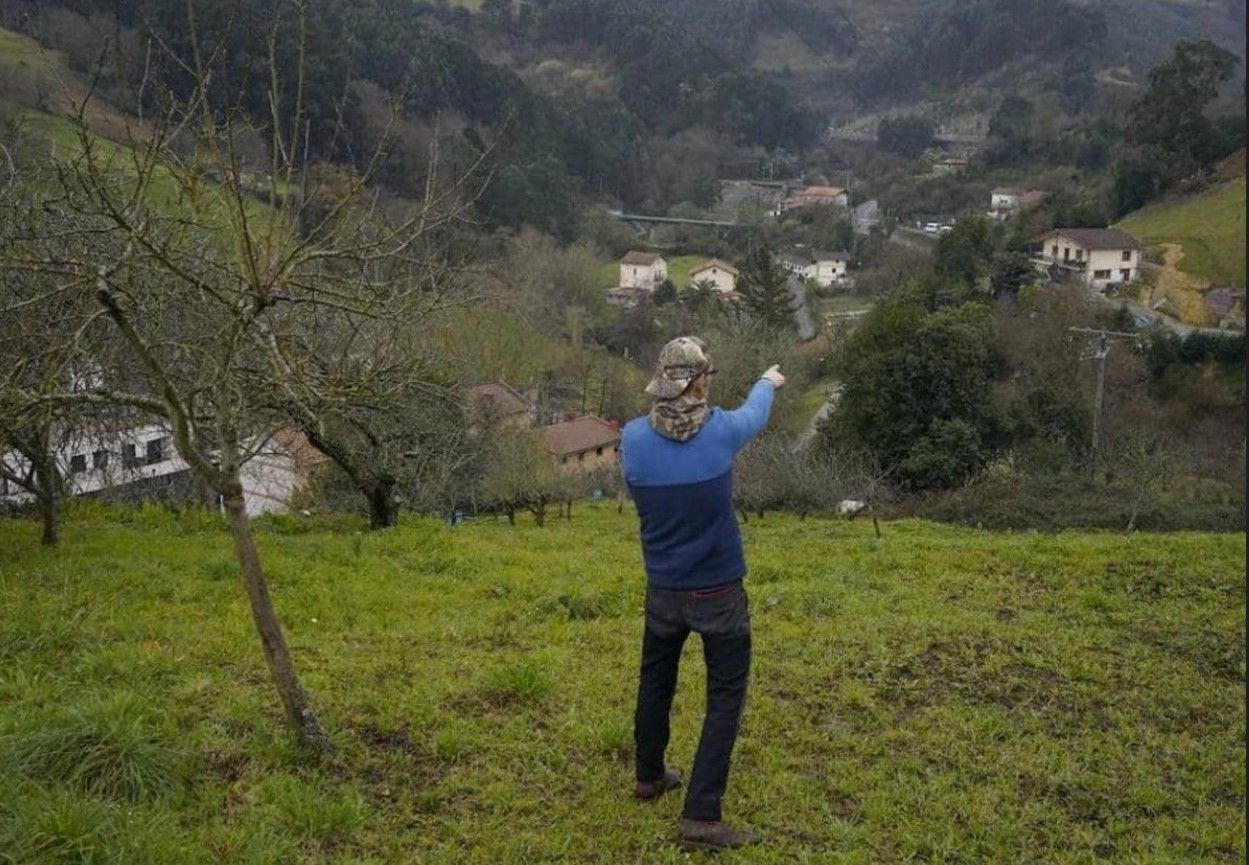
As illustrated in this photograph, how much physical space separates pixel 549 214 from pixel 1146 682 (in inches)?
1919

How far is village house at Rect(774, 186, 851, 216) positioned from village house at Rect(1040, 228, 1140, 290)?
86.1 ft

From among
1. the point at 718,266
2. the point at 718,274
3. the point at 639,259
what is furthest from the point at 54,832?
the point at 639,259

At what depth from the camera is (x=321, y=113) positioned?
38.1 metres

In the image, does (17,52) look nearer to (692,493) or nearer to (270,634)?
(270,634)

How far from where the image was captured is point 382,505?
1089 cm

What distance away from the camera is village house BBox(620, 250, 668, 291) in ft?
163

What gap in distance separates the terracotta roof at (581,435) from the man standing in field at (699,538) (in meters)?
22.7

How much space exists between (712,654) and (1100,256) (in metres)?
35.2

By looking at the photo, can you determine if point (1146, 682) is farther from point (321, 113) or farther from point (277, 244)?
point (321, 113)

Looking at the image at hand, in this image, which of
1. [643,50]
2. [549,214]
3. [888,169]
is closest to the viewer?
[549,214]

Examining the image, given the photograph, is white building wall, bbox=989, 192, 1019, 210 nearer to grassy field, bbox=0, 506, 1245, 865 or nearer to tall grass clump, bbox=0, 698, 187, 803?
grassy field, bbox=0, 506, 1245, 865

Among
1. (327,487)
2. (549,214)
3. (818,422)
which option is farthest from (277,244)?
(549,214)

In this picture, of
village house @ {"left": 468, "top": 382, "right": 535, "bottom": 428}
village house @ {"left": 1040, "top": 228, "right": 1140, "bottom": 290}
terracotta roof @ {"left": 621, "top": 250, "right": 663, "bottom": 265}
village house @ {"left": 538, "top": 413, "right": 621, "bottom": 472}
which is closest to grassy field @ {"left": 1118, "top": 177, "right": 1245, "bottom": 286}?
village house @ {"left": 1040, "top": 228, "right": 1140, "bottom": 290}

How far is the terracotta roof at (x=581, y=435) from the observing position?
2693 cm
